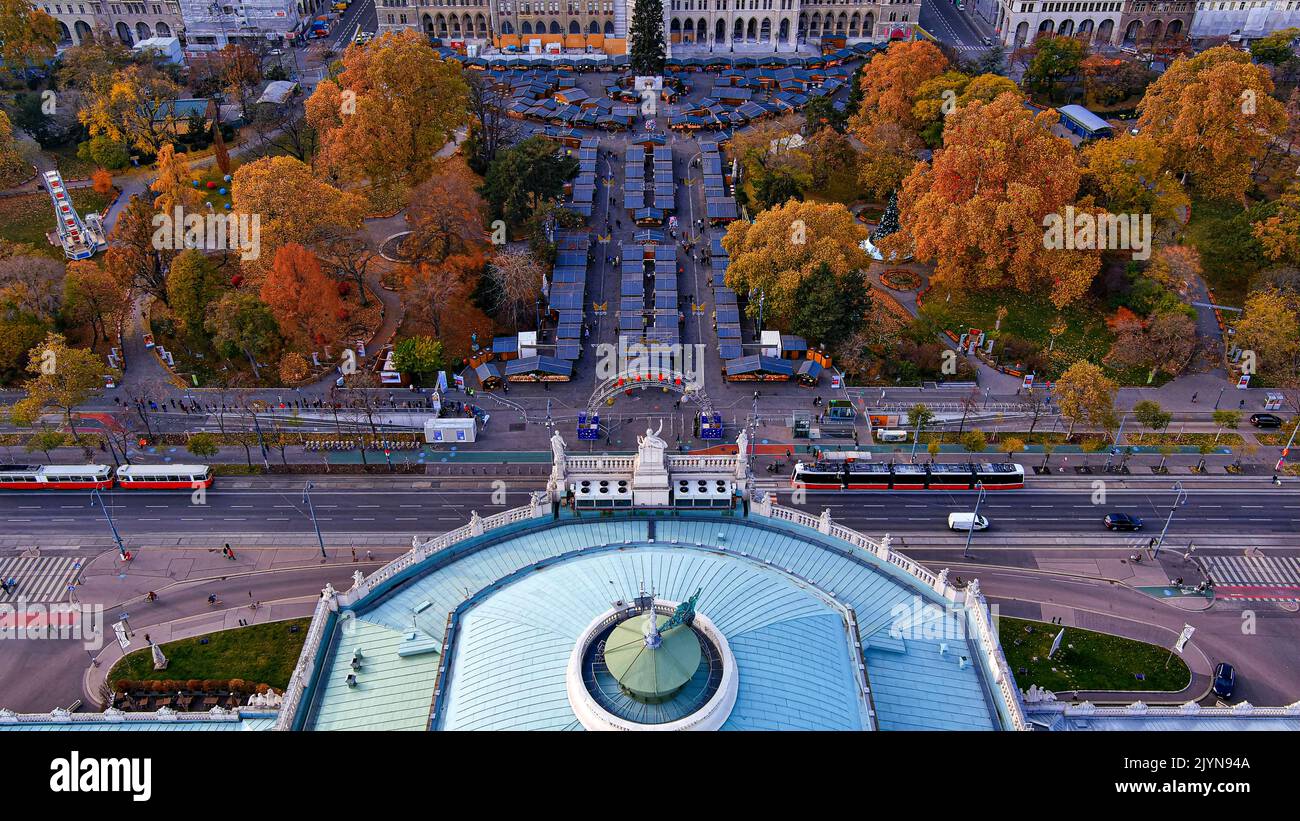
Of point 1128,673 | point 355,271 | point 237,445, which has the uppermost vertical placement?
point 355,271

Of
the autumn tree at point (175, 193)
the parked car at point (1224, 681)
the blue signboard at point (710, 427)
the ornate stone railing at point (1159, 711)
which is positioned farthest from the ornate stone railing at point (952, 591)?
the autumn tree at point (175, 193)

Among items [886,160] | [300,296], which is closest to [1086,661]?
[886,160]

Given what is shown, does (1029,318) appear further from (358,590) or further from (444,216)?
(358,590)

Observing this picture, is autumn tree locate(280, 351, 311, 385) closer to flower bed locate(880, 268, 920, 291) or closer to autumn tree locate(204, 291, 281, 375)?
autumn tree locate(204, 291, 281, 375)

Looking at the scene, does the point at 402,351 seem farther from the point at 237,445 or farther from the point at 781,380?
the point at 781,380

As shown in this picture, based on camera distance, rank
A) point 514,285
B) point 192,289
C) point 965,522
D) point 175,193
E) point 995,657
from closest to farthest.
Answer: point 995,657 → point 965,522 → point 192,289 → point 514,285 → point 175,193
